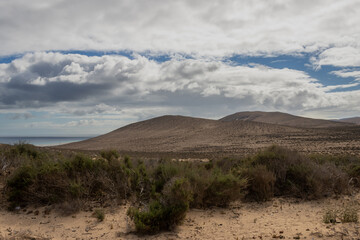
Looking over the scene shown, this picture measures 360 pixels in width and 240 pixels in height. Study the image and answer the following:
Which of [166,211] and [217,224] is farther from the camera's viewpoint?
[217,224]

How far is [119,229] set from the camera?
6785 millimetres

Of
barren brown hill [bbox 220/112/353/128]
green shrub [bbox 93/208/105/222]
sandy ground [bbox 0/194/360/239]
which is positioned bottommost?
sandy ground [bbox 0/194/360/239]

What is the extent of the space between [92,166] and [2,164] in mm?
4268

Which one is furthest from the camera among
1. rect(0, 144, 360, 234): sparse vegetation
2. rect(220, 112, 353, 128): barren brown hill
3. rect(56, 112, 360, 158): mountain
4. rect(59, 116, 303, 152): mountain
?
rect(220, 112, 353, 128): barren brown hill

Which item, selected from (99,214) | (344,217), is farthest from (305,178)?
(99,214)

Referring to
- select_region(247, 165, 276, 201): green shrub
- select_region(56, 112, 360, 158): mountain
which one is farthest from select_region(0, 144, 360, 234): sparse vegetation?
select_region(56, 112, 360, 158): mountain

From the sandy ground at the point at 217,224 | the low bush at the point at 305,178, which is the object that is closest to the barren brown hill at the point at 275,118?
the low bush at the point at 305,178

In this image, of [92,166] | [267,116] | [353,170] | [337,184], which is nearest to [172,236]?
[92,166]

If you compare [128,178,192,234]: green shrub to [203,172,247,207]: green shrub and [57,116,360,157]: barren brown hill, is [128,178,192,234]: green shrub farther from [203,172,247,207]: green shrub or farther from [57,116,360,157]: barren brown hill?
[57,116,360,157]: barren brown hill

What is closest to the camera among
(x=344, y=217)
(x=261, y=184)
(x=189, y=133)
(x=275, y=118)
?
(x=344, y=217)

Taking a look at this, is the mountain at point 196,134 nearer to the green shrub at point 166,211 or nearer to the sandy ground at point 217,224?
the sandy ground at point 217,224

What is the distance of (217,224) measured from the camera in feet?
23.2

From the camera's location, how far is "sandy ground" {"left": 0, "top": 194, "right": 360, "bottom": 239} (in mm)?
6238

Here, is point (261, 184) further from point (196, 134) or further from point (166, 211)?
point (196, 134)
